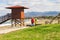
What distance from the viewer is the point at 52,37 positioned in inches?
518

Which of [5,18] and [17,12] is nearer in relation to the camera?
[17,12]

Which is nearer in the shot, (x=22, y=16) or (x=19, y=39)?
(x=19, y=39)

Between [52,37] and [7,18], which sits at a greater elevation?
[52,37]

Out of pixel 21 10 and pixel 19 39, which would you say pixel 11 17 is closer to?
pixel 21 10

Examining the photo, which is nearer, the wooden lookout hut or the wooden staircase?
the wooden lookout hut

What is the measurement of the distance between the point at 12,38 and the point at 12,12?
22.8 m

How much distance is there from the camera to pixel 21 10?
116ft

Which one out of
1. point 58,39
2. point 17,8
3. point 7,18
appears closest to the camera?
point 58,39

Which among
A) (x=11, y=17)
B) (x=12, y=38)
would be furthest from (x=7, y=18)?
(x=12, y=38)

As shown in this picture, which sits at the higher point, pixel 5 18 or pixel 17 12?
pixel 17 12

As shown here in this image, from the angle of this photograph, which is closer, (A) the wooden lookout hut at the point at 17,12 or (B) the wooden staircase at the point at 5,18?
(A) the wooden lookout hut at the point at 17,12

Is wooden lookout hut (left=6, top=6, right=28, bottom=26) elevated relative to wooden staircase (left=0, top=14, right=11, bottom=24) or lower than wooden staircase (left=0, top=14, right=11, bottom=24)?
elevated

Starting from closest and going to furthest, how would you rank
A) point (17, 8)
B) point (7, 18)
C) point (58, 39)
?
point (58, 39) → point (17, 8) → point (7, 18)

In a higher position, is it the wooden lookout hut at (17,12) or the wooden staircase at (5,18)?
the wooden lookout hut at (17,12)
